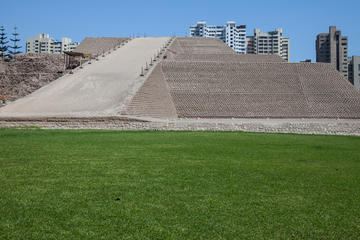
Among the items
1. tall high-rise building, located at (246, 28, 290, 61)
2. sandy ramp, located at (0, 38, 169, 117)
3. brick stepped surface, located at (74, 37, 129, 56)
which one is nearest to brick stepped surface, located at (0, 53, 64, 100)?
sandy ramp, located at (0, 38, 169, 117)

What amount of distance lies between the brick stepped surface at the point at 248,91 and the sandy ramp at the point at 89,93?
1.14 m

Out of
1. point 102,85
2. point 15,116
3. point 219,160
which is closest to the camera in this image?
point 219,160

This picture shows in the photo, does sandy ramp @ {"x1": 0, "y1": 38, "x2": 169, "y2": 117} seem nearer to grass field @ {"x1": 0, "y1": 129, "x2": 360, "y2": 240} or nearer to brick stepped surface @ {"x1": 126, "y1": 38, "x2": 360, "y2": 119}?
brick stepped surface @ {"x1": 126, "y1": 38, "x2": 360, "y2": 119}

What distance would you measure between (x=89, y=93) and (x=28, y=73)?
7004 millimetres

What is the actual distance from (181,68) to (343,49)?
62.8 metres

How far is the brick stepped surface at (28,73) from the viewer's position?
2046 centimetres

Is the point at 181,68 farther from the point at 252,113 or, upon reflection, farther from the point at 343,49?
the point at 343,49

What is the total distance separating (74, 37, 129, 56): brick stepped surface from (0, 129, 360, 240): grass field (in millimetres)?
24574

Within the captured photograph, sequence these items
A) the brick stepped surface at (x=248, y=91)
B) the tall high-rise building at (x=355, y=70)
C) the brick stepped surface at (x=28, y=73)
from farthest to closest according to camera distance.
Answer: the tall high-rise building at (x=355, y=70), the brick stepped surface at (x=28, y=73), the brick stepped surface at (x=248, y=91)

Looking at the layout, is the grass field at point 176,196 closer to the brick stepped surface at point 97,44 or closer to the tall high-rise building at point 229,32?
the brick stepped surface at point 97,44

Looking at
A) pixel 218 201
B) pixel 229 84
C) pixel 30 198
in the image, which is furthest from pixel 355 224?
pixel 229 84

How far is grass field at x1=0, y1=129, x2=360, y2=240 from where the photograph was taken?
2.95 metres

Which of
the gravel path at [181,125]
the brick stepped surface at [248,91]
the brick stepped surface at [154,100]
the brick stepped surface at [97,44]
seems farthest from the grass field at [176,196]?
the brick stepped surface at [97,44]

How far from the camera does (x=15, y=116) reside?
14195 millimetres
